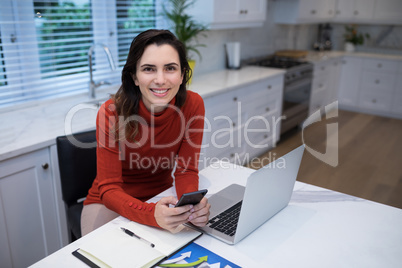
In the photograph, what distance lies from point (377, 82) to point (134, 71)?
3864 millimetres

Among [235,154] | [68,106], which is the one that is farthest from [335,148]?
[68,106]

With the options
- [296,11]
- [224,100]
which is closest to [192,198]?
[224,100]

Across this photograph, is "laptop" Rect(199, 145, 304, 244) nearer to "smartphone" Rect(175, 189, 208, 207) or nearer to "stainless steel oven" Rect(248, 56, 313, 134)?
"smartphone" Rect(175, 189, 208, 207)

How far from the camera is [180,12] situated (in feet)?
9.01

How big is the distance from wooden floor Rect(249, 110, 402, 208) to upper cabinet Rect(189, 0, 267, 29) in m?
1.13

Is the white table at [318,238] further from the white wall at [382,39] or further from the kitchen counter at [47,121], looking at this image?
the white wall at [382,39]

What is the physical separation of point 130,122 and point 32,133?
0.72 metres

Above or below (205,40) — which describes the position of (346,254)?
below

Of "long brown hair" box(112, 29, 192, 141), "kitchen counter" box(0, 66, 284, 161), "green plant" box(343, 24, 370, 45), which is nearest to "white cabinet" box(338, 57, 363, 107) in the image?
"green plant" box(343, 24, 370, 45)

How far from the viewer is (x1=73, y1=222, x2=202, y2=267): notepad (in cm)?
83

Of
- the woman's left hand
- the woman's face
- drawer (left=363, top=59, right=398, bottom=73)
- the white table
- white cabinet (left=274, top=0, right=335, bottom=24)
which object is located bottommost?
the white table

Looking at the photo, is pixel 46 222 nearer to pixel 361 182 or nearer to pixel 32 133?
pixel 32 133

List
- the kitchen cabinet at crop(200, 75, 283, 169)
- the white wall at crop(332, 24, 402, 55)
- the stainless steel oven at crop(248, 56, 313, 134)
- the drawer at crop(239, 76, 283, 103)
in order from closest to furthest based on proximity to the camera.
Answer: the kitchen cabinet at crop(200, 75, 283, 169) < the drawer at crop(239, 76, 283, 103) < the stainless steel oven at crop(248, 56, 313, 134) < the white wall at crop(332, 24, 402, 55)

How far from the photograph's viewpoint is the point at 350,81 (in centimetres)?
466
